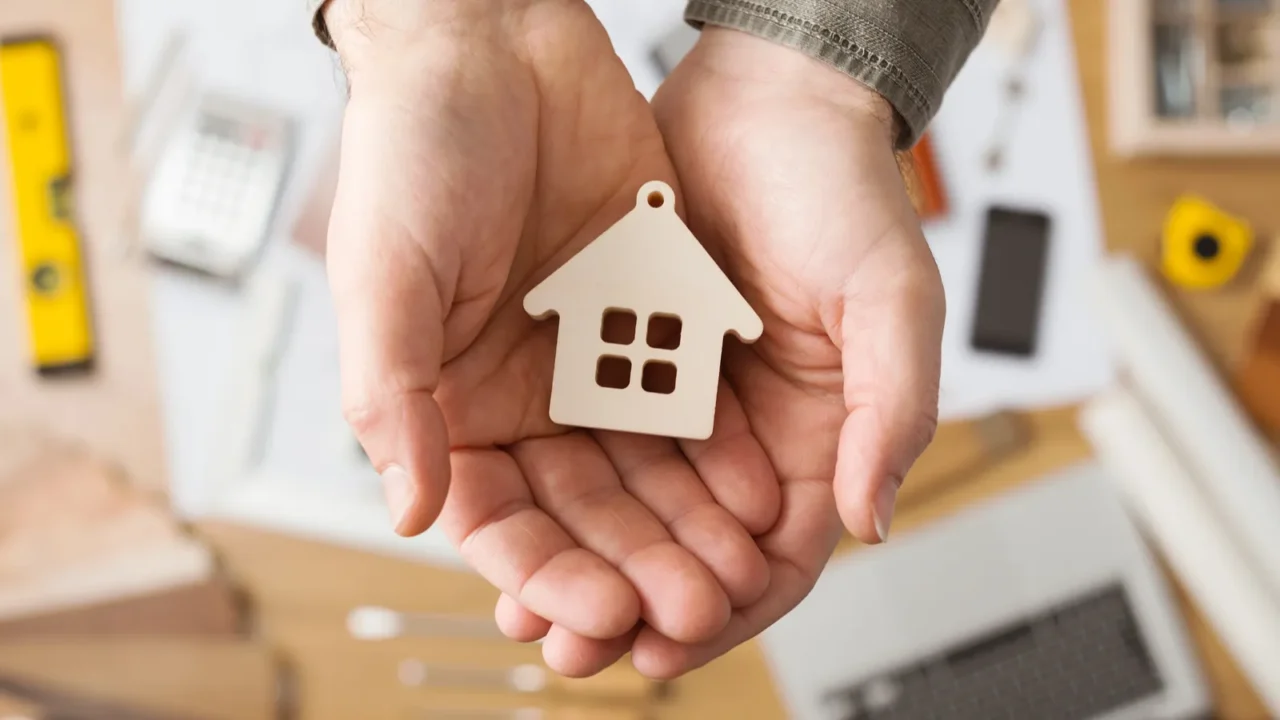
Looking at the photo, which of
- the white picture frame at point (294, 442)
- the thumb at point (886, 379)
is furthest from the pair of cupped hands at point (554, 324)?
the white picture frame at point (294, 442)

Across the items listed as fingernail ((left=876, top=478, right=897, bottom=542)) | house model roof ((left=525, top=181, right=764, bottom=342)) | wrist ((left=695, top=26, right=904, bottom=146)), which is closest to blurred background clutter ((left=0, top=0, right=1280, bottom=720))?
wrist ((left=695, top=26, right=904, bottom=146))

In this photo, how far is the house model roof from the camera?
62cm

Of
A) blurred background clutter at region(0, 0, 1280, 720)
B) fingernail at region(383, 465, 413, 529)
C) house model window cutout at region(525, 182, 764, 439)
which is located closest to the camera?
fingernail at region(383, 465, 413, 529)

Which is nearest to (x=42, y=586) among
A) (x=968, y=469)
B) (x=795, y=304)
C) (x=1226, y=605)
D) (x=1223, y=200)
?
(x=795, y=304)

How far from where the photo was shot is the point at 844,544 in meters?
0.98

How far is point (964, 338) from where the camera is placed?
100cm

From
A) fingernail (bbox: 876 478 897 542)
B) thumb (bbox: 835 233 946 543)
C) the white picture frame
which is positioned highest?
thumb (bbox: 835 233 946 543)

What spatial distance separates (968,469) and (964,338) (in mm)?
127

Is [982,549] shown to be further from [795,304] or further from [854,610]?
[795,304]

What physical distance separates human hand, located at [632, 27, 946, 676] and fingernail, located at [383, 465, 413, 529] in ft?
0.45

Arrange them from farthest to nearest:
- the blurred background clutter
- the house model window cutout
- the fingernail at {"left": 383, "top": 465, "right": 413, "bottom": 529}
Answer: the blurred background clutter → the house model window cutout → the fingernail at {"left": 383, "top": 465, "right": 413, "bottom": 529}

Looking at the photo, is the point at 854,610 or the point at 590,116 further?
the point at 854,610

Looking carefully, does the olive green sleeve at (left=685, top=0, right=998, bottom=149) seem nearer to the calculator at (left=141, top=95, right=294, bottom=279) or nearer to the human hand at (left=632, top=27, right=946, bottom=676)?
the human hand at (left=632, top=27, right=946, bottom=676)

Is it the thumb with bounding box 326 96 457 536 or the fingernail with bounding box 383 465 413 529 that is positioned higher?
the thumb with bounding box 326 96 457 536
